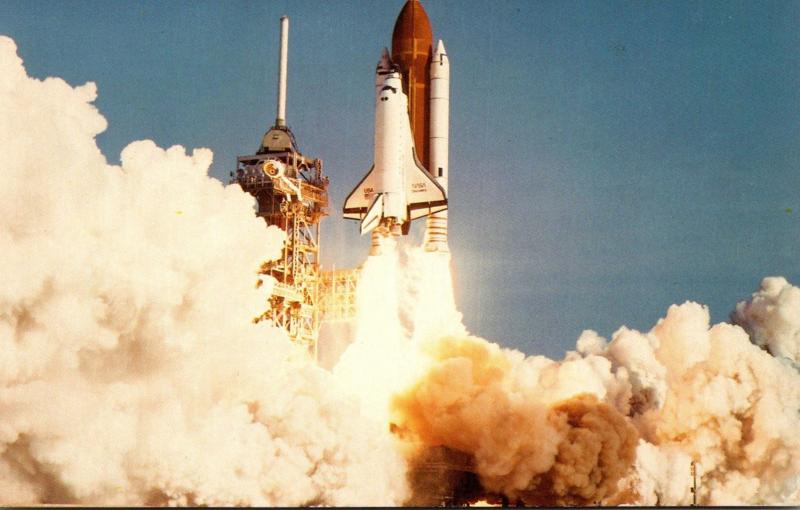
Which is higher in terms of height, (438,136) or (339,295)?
(438,136)

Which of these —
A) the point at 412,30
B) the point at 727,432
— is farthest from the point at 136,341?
the point at 727,432

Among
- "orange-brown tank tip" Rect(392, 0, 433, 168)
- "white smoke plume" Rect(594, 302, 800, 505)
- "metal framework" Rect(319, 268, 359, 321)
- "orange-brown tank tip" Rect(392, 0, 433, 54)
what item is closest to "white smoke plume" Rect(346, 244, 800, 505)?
"white smoke plume" Rect(594, 302, 800, 505)

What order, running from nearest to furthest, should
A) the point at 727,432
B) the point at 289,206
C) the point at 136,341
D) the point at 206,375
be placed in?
the point at 136,341 → the point at 206,375 → the point at 727,432 → the point at 289,206

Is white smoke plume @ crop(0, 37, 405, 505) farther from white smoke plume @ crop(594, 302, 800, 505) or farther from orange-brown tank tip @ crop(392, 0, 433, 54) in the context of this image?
white smoke plume @ crop(594, 302, 800, 505)

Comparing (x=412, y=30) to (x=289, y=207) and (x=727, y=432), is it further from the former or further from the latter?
(x=727, y=432)

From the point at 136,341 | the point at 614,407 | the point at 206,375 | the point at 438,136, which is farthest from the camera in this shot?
the point at 614,407

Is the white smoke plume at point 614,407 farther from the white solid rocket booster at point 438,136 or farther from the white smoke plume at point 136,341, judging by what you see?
the white smoke plume at point 136,341

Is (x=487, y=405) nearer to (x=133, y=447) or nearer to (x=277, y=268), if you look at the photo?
(x=133, y=447)
